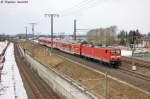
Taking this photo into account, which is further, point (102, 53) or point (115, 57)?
point (102, 53)

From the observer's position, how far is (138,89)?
2706 cm

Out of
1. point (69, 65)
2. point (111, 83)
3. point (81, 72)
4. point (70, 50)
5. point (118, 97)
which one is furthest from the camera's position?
point (70, 50)

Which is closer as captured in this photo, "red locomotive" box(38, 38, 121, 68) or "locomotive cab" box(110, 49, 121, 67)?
"locomotive cab" box(110, 49, 121, 67)

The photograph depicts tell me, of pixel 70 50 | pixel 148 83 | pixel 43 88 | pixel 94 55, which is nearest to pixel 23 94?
pixel 43 88

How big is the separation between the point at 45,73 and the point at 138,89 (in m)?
28.0

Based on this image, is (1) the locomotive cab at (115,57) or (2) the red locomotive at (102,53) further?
(2) the red locomotive at (102,53)

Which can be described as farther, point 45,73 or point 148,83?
point 45,73

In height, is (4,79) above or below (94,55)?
below

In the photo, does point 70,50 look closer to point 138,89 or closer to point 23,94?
point 23,94

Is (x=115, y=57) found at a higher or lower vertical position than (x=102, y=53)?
lower

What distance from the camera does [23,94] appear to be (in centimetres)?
4506

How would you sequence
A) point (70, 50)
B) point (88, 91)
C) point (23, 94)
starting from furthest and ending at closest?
point (70, 50)
point (23, 94)
point (88, 91)

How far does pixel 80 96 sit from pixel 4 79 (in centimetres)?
3579

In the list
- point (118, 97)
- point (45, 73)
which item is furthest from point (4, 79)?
point (118, 97)
